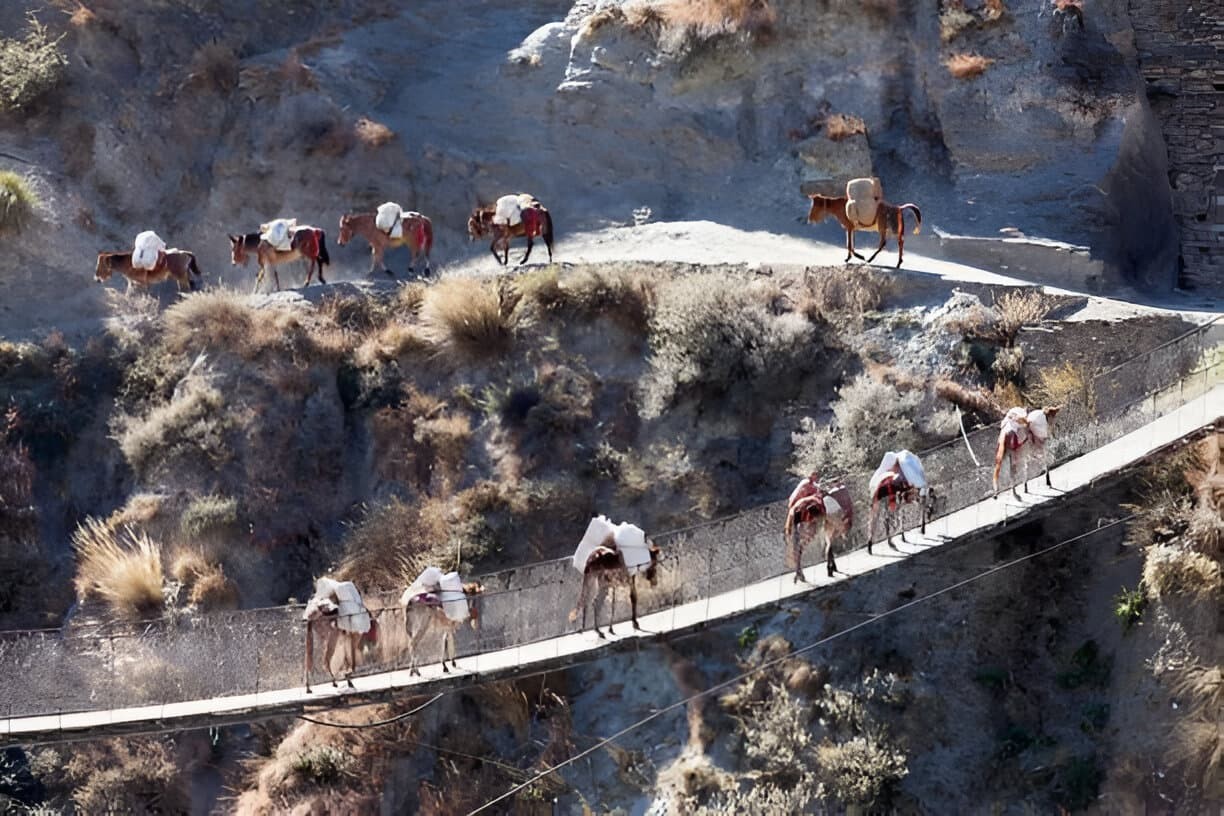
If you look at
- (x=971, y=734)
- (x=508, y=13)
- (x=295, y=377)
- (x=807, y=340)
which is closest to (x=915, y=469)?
(x=971, y=734)

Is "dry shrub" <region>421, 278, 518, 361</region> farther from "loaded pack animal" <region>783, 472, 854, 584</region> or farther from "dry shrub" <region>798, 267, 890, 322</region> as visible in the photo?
"loaded pack animal" <region>783, 472, 854, 584</region>

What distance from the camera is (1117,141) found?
3594cm

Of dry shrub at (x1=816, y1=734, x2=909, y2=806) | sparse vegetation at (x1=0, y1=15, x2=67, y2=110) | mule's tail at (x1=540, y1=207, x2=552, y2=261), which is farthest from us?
sparse vegetation at (x1=0, y1=15, x2=67, y2=110)

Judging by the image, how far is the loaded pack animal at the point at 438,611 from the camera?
28594 mm

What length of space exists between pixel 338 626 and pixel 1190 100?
16.0m

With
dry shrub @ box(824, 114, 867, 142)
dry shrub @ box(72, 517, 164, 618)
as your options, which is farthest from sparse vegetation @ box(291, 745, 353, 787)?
dry shrub @ box(824, 114, 867, 142)

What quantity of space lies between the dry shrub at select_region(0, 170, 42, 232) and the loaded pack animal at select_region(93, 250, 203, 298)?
1780mm

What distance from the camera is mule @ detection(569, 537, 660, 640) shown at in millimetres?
28359

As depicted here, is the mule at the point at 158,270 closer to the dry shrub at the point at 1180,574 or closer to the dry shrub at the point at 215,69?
the dry shrub at the point at 215,69

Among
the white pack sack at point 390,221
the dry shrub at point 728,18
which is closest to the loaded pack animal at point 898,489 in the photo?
the white pack sack at point 390,221

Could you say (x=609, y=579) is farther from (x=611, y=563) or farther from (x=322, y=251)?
(x=322, y=251)

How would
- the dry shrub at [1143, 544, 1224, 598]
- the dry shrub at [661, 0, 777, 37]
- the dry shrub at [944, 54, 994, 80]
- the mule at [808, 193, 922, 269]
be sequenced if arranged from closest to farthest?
the dry shrub at [1143, 544, 1224, 598] → the mule at [808, 193, 922, 269] → the dry shrub at [944, 54, 994, 80] → the dry shrub at [661, 0, 777, 37]

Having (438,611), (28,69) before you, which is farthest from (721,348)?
(28,69)

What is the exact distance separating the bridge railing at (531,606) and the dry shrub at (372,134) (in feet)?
37.5
